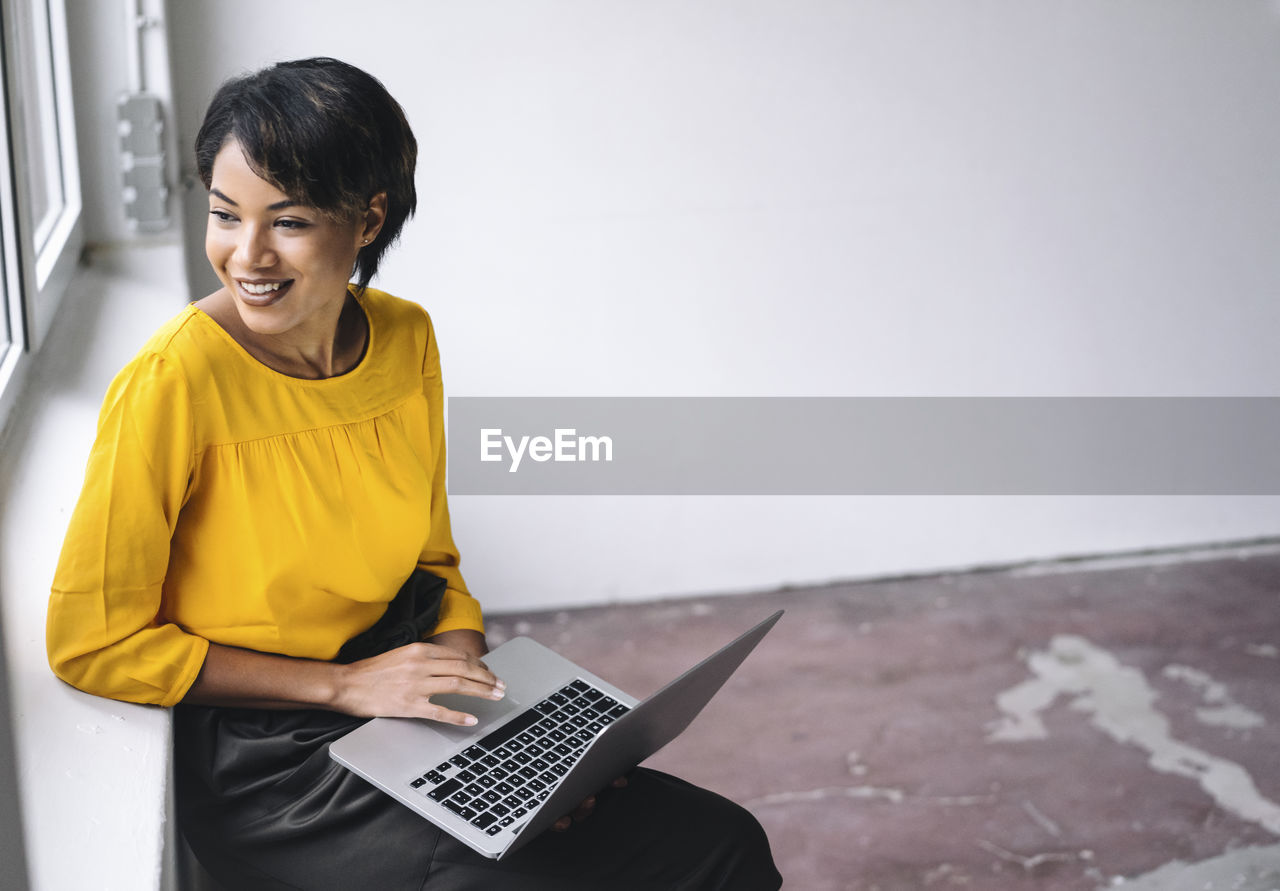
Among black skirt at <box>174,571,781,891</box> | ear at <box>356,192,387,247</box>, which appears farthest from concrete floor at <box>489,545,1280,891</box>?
ear at <box>356,192,387,247</box>

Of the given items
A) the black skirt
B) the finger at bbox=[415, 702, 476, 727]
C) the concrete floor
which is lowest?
the concrete floor

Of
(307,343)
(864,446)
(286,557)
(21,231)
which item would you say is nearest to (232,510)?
(286,557)

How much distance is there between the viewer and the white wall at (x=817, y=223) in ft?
8.66

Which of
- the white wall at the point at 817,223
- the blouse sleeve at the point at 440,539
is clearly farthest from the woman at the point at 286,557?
the white wall at the point at 817,223

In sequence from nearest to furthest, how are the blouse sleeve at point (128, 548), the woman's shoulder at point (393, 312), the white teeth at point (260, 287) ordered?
the blouse sleeve at point (128, 548) → the white teeth at point (260, 287) → the woman's shoulder at point (393, 312)

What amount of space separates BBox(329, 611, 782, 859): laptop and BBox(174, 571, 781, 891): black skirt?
36mm

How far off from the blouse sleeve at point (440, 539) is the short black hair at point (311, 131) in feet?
1.08

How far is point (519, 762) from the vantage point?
1.32 m

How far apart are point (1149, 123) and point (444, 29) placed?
68.1 inches

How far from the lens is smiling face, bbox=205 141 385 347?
1.23 meters

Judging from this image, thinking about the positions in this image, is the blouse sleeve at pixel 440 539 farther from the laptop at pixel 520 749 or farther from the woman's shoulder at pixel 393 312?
the laptop at pixel 520 749

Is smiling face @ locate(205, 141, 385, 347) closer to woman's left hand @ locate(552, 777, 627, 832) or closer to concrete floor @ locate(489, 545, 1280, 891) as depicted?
woman's left hand @ locate(552, 777, 627, 832)

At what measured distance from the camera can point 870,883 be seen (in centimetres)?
212

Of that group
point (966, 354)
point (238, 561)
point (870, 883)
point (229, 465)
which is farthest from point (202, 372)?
point (966, 354)
